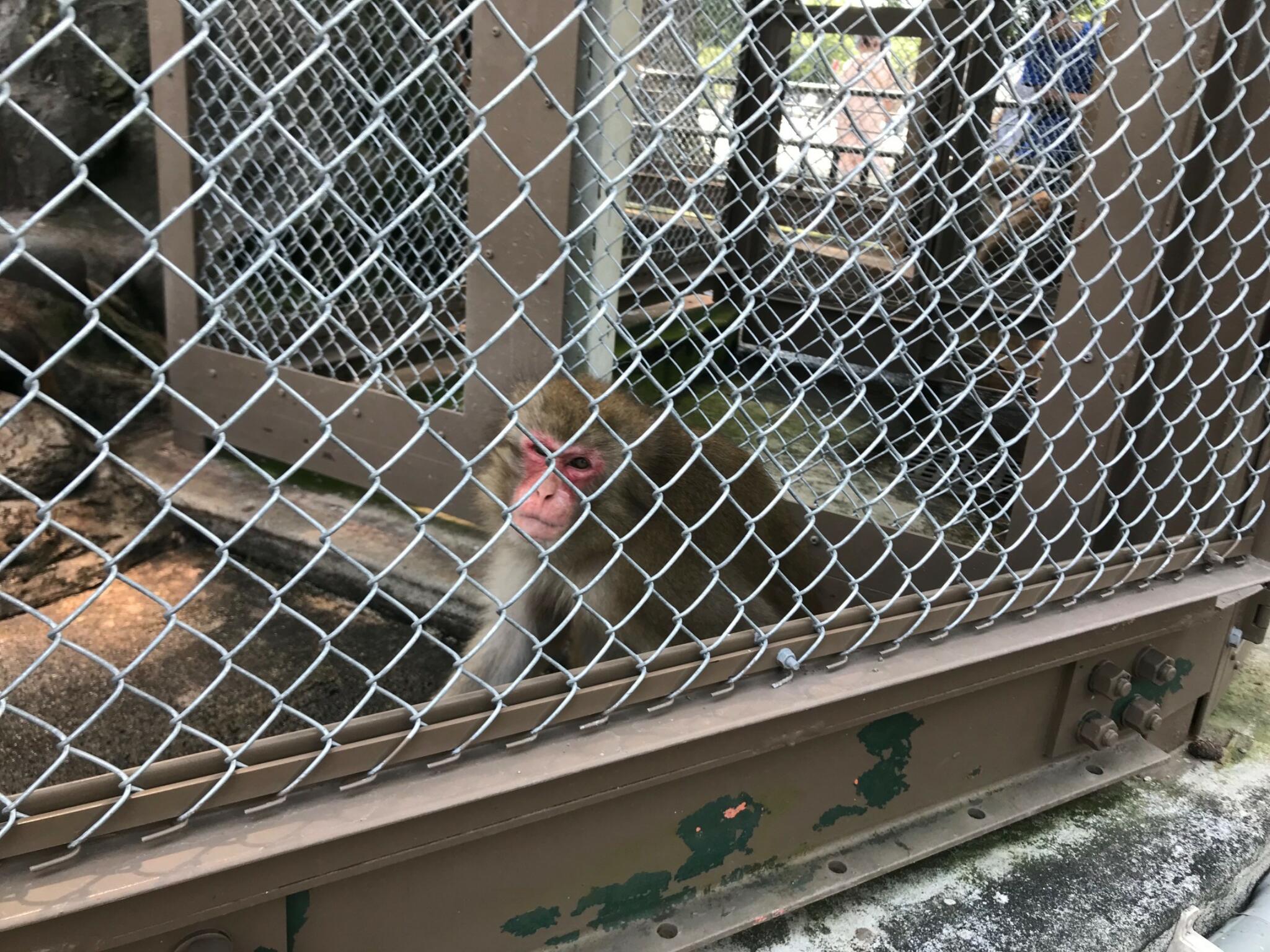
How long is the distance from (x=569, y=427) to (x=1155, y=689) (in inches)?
61.0

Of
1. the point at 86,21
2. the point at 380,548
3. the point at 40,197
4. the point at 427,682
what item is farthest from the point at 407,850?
the point at 86,21

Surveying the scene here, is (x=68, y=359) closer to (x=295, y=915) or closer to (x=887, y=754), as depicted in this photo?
(x=295, y=915)

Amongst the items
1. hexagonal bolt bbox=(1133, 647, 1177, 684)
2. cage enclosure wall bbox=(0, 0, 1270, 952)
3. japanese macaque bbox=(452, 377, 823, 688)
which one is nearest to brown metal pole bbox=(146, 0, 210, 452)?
cage enclosure wall bbox=(0, 0, 1270, 952)

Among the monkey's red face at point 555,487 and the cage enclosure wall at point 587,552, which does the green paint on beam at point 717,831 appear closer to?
the cage enclosure wall at point 587,552

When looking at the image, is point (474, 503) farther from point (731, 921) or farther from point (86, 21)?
point (86, 21)

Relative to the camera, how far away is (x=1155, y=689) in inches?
94.8

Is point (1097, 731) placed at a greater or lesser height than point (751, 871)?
greater

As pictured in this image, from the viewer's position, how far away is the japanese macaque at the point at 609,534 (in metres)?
2.22

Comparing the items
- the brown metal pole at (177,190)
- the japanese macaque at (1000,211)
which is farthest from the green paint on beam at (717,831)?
the japanese macaque at (1000,211)

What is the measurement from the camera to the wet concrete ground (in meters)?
2.45

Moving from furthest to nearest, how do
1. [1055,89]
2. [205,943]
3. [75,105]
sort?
[75,105]
[1055,89]
[205,943]

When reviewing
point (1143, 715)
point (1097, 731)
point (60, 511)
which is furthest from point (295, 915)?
point (60, 511)

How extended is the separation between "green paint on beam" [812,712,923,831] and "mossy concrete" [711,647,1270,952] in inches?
6.1

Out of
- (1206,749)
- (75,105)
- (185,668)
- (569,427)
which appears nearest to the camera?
(569,427)
